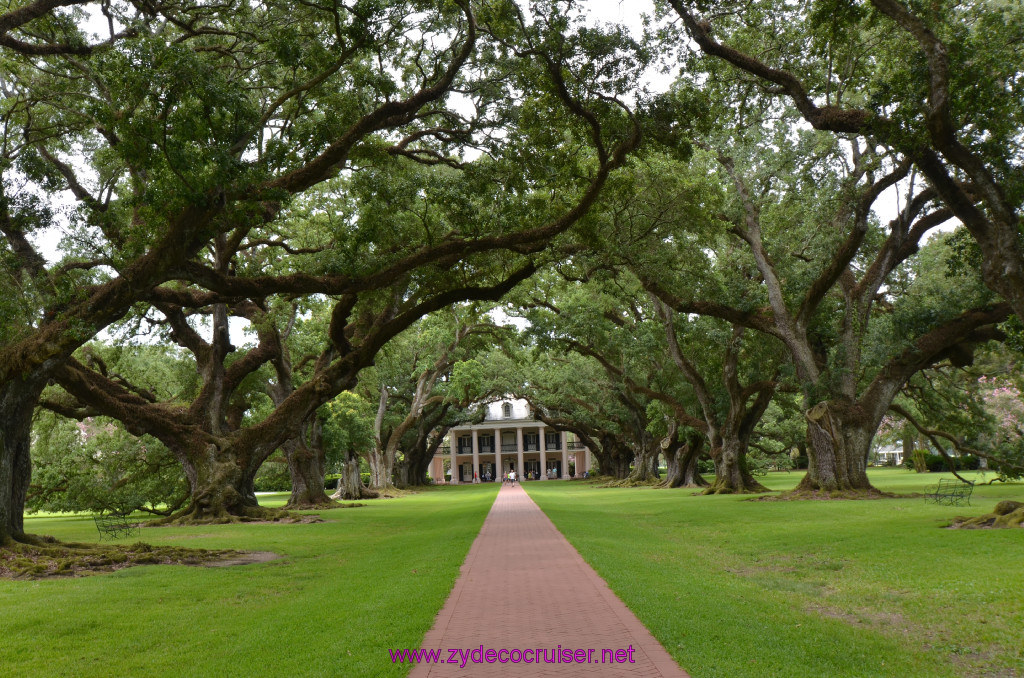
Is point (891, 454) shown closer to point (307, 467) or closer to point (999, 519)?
point (307, 467)

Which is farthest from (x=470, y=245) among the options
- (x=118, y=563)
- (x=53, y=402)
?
(x=53, y=402)

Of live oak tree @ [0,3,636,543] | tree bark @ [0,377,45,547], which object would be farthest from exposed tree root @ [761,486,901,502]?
tree bark @ [0,377,45,547]

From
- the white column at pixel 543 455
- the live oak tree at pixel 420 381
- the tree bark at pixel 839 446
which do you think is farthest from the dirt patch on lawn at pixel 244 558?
the white column at pixel 543 455

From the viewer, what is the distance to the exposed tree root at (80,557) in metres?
10.7

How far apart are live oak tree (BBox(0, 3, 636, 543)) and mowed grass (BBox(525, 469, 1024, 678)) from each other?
22.3ft

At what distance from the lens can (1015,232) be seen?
11195 millimetres

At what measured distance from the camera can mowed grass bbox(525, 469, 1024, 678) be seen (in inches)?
218

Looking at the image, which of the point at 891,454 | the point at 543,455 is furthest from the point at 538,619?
the point at 891,454

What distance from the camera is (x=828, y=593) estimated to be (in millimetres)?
8406

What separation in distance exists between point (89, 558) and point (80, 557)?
0.15 meters

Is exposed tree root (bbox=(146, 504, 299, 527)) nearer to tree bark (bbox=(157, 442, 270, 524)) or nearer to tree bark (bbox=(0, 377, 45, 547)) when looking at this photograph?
tree bark (bbox=(157, 442, 270, 524))

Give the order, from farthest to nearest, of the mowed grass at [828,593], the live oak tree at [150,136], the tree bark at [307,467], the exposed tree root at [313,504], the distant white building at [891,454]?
the distant white building at [891,454]
the tree bark at [307,467]
the exposed tree root at [313,504]
the live oak tree at [150,136]
the mowed grass at [828,593]

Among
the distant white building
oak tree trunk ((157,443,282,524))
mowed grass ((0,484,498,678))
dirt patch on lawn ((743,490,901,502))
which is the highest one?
oak tree trunk ((157,443,282,524))

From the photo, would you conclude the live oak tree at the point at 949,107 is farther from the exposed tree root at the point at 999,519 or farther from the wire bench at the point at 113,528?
the wire bench at the point at 113,528
